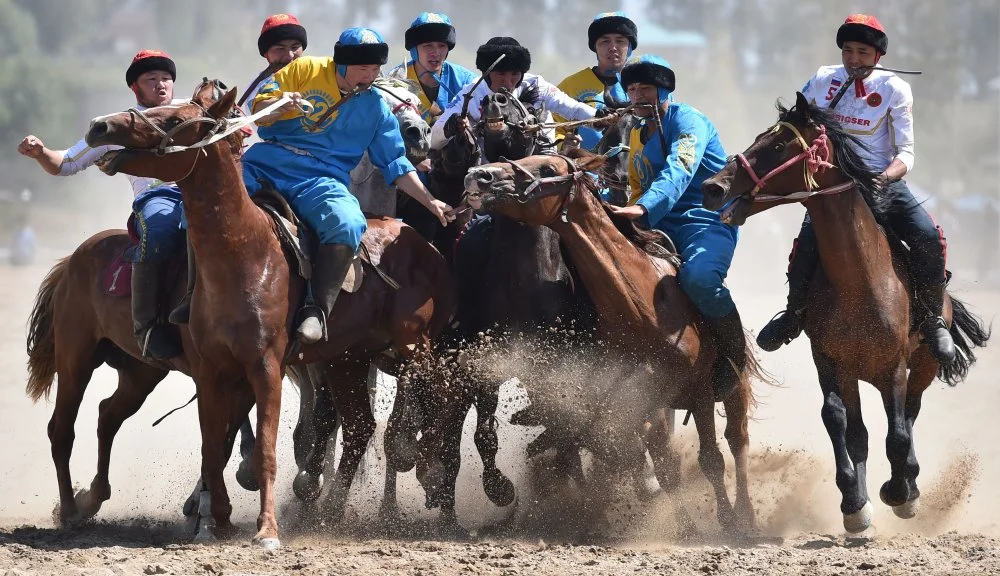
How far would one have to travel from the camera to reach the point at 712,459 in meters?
6.82

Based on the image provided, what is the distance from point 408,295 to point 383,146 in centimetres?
72

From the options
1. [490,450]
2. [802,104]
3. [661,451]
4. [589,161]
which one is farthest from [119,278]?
[802,104]

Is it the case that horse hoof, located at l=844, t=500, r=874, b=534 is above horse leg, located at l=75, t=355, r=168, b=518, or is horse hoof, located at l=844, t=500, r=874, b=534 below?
below

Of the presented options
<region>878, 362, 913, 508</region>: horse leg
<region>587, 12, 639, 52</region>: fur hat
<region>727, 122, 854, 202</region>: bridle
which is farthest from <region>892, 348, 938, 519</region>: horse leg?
<region>587, 12, 639, 52</region>: fur hat

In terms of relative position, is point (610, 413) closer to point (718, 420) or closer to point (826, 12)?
point (718, 420)

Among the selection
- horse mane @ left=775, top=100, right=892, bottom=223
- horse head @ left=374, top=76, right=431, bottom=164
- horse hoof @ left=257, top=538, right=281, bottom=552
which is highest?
horse head @ left=374, top=76, right=431, bottom=164

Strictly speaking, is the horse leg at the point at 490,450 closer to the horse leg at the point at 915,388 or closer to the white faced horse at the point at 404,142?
the white faced horse at the point at 404,142

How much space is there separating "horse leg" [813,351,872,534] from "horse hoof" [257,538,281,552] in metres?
2.55

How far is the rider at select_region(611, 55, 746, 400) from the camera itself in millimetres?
6656

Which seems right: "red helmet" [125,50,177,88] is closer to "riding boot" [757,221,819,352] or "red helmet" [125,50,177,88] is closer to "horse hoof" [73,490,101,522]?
"horse hoof" [73,490,101,522]

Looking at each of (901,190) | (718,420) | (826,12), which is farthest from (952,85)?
(901,190)

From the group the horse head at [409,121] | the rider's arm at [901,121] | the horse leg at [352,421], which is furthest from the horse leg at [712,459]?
the horse head at [409,121]

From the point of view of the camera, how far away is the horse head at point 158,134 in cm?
541

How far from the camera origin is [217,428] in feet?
20.1
